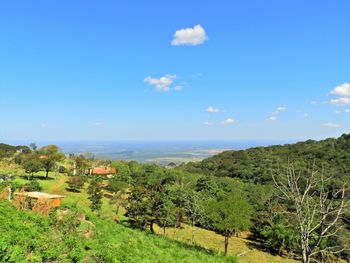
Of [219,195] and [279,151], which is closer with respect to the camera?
[219,195]

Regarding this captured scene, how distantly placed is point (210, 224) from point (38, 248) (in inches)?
2040

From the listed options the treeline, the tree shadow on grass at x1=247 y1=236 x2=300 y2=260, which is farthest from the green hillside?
the tree shadow on grass at x1=247 y1=236 x2=300 y2=260

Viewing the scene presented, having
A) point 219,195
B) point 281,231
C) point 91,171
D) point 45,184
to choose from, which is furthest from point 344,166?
point 45,184

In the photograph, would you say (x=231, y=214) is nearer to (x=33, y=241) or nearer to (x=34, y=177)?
(x=33, y=241)

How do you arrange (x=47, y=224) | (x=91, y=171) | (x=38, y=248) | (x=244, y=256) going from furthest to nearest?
(x=91, y=171) < (x=244, y=256) < (x=47, y=224) < (x=38, y=248)

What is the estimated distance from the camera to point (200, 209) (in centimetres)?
5938

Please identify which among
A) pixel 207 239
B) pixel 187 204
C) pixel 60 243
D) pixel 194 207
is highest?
pixel 60 243

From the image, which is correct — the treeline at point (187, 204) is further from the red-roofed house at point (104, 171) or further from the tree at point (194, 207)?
the red-roofed house at point (104, 171)

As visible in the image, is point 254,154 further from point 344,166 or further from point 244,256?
point 244,256

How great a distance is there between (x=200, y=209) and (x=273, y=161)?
76.9 meters

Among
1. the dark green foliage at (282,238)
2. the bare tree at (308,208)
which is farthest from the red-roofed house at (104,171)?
the bare tree at (308,208)

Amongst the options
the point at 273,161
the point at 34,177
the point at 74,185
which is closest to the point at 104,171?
the point at 34,177

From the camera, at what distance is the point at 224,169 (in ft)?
456

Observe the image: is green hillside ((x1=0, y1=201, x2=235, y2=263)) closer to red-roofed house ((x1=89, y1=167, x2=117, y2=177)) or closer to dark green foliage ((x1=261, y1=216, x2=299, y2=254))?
dark green foliage ((x1=261, y1=216, x2=299, y2=254))
